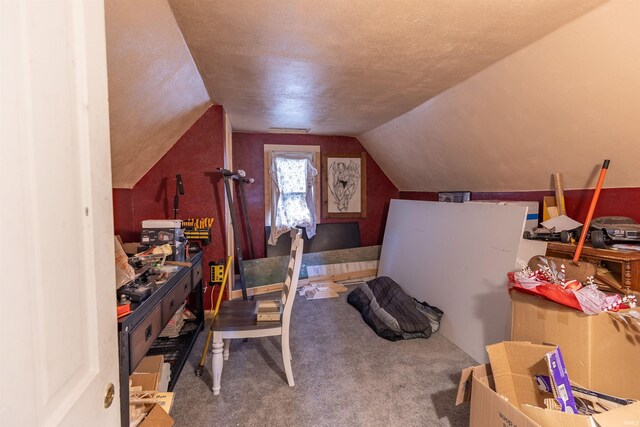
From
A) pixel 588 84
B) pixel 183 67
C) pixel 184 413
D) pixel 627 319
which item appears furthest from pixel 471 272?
pixel 183 67

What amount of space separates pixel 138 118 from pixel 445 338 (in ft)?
10.6

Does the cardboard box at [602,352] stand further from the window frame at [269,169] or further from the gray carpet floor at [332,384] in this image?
A: the window frame at [269,169]

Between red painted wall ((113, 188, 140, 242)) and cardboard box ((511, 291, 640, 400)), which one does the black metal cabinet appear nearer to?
red painted wall ((113, 188, 140, 242))

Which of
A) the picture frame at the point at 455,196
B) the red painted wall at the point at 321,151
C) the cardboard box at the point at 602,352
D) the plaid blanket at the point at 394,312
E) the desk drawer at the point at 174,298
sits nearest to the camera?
the cardboard box at the point at 602,352

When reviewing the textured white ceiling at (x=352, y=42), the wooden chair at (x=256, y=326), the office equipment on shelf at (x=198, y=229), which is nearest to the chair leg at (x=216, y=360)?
the wooden chair at (x=256, y=326)

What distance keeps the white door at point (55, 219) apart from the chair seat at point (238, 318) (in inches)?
57.3

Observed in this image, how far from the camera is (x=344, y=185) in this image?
4941mm

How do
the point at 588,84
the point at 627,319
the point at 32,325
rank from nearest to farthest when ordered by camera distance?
the point at 32,325 → the point at 627,319 → the point at 588,84

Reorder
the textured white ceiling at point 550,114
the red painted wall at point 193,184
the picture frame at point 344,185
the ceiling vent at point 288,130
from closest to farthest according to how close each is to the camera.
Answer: the textured white ceiling at point 550,114 < the red painted wall at point 193,184 < the ceiling vent at point 288,130 < the picture frame at point 344,185

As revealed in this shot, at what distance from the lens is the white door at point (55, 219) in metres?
0.44

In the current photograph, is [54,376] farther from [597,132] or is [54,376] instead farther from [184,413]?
[597,132]

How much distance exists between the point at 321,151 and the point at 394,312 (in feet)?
8.67

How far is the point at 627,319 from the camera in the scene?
1477 mm

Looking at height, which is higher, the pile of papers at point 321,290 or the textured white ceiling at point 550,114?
the textured white ceiling at point 550,114
